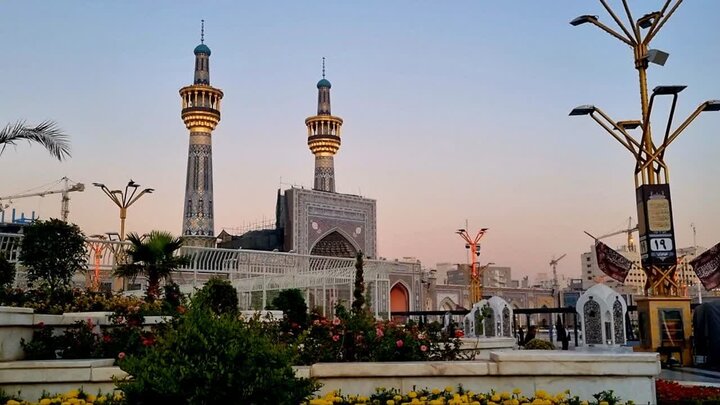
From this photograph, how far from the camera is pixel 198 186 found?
36094 mm

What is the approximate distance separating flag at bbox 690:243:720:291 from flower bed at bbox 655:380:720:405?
322 inches

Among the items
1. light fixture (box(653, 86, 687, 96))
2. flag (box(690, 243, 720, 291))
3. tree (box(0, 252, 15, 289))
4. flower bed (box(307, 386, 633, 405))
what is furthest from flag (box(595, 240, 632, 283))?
tree (box(0, 252, 15, 289))

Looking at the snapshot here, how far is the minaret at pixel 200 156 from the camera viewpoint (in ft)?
117

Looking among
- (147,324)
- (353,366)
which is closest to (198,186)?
(147,324)

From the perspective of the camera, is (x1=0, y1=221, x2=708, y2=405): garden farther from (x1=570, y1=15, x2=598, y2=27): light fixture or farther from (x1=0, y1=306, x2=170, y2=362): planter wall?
(x1=570, y1=15, x2=598, y2=27): light fixture

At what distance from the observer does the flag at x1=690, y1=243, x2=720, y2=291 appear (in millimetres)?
13281

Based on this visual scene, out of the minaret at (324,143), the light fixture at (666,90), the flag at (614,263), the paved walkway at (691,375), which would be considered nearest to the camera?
the paved walkway at (691,375)

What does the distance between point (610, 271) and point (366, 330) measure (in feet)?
39.3

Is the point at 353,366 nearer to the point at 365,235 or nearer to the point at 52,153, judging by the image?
the point at 52,153

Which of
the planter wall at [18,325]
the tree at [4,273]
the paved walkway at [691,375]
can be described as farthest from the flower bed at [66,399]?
the paved walkway at [691,375]

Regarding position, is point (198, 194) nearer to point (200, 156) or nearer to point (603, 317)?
point (200, 156)

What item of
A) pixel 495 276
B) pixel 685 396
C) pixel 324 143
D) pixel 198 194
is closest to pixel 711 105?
pixel 685 396

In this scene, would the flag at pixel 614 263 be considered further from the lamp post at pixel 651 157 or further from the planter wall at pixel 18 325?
the planter wall at pixel 18 325

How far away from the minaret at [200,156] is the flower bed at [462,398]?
103 feet
